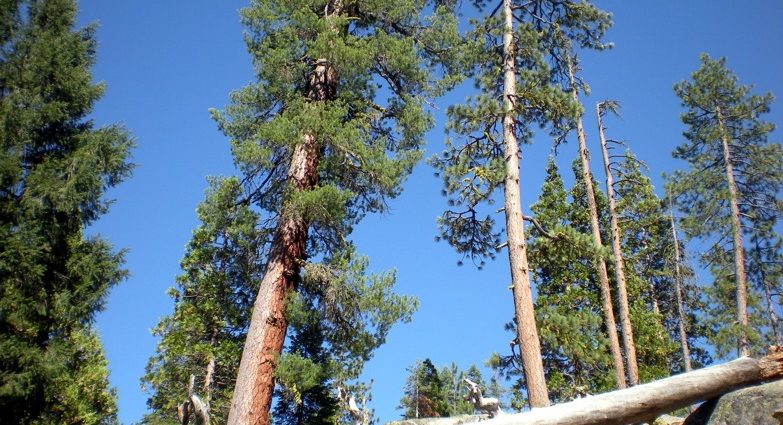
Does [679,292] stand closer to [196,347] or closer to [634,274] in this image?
[634,274]

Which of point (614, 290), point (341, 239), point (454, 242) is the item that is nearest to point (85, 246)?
point (341, 239)

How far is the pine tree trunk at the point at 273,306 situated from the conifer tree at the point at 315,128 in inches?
0.7

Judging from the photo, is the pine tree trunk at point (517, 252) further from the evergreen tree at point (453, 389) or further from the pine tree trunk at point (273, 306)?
the evergreen tree at point (453, 389)

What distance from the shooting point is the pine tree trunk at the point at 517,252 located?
965 centimetres

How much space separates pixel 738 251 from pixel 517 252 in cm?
1516

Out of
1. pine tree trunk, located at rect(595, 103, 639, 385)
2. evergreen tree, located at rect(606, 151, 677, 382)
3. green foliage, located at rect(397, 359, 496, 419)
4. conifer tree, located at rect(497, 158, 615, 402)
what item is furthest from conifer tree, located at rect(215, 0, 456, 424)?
green foliage, located at rect(397, 359, 496, 419)

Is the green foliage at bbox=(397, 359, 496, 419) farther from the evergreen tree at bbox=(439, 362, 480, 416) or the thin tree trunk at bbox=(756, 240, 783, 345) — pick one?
the thin tree trunk at bbox=(756, 240, 783, 345)

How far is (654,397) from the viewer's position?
6785mm

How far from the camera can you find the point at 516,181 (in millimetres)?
11547

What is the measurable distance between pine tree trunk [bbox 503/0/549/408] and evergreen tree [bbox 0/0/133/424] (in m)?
7.82

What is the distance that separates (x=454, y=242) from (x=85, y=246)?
757cm

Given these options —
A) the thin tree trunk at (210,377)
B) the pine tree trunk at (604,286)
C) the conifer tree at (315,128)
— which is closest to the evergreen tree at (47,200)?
the conifer tree at (315,128)

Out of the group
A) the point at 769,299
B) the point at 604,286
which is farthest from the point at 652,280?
the point at 604,286

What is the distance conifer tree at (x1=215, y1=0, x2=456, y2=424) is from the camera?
10.2 m
